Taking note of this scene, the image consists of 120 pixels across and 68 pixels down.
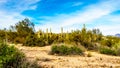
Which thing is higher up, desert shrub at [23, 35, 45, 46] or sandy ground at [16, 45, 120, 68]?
desert shrub at [23, 35, 45, 46]

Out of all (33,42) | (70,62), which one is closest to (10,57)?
(70,62)

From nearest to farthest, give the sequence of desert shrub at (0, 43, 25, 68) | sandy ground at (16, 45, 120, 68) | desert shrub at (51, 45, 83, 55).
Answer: desert shrub at (0, 43, 25, 68) → sandy ground at (16, 45, 120, 68) → desert shrub at (51, 45, 83, 55)

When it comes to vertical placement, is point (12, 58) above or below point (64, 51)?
above

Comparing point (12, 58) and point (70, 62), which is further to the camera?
point (70, 62)

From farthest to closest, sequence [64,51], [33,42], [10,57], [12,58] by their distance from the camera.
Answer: [33,42]
[64,51]
[12,58]
[10,57]

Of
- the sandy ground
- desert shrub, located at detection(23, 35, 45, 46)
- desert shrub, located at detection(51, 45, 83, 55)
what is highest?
desert shrub, located at detection(23, 35, 45, 46)

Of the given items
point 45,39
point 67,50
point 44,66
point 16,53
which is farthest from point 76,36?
point 16,53

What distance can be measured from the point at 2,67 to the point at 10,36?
70.4 ft

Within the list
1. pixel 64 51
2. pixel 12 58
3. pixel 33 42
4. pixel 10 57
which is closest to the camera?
pixel 10 57

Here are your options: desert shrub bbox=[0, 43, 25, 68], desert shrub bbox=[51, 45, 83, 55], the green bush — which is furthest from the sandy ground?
desert shrub bbox=[0, 43, 25, 68]

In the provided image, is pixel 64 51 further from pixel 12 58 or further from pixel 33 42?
pixel 12 58

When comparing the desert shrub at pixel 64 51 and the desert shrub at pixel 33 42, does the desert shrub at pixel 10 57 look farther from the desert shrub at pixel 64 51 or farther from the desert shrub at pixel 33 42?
the desert shrub at pixel 33 42

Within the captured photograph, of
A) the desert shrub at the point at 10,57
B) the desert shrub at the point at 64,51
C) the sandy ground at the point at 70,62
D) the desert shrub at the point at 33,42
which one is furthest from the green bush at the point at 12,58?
the desert shrub at the point at 33,42

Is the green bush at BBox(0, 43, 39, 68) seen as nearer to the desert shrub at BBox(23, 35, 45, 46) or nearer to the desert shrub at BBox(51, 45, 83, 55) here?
the desert shrub at BBox(51, 45, 83, 55)
